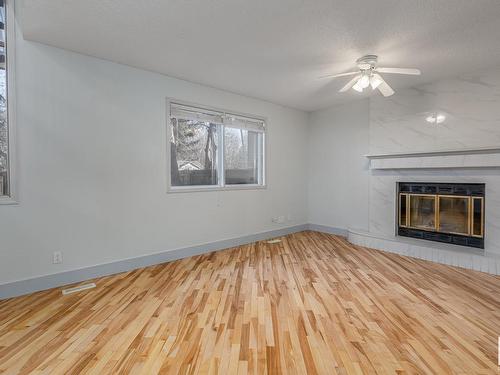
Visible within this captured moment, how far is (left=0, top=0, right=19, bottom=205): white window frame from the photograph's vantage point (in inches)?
102

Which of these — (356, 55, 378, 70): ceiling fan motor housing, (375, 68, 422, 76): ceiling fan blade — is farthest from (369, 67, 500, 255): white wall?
(356, 55, 378, 70): ceiling fan motor housing

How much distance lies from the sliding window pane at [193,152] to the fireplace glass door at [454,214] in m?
3.43

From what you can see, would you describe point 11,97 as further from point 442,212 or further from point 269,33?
point 442,212

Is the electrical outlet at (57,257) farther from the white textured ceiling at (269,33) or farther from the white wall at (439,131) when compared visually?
the white wall at (439,131)

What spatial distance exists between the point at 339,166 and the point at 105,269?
4.27m

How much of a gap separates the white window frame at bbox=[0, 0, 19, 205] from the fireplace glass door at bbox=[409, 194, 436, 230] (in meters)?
5.14

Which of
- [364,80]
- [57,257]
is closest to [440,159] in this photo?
[364,80]

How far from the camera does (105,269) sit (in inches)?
123

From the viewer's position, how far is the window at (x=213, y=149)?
3.86 metres

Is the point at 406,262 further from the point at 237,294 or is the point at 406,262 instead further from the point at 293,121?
the point at 293,121

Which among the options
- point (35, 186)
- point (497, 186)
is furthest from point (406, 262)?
point (35, 186)

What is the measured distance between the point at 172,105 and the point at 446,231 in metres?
4.32

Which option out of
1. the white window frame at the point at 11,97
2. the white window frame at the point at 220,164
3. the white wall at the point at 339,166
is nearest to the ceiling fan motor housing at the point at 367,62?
the white wall at the point at 339,166

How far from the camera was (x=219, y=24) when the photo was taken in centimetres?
242
